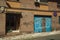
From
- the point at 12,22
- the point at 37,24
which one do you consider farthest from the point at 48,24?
the point at 12,22

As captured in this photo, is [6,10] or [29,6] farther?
[29,6]

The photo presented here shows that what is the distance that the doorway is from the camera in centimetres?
2220

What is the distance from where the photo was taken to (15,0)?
2233cm

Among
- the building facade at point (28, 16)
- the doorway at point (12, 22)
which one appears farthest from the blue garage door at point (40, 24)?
the doorway at point (12, 22)

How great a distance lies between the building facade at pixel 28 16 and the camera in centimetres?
2108

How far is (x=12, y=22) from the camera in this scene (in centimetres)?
2292

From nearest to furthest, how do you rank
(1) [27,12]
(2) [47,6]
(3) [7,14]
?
(3) [7,14], (1) [27,12], (2) [47,6]

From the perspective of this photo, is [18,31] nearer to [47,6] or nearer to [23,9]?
[23,9]

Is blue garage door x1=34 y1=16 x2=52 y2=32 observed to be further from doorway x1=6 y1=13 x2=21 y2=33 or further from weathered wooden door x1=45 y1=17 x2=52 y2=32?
doorway x1=6 y1=13 x2=21 y2=33

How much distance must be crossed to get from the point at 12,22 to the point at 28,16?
7.09ft

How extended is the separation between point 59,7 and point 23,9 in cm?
709

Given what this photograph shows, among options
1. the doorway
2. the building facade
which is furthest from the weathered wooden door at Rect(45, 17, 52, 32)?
the doorway

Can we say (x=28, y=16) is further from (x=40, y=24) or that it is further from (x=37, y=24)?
(x=40, y=24)

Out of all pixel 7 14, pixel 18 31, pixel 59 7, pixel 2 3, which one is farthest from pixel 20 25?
pixel 59 7
